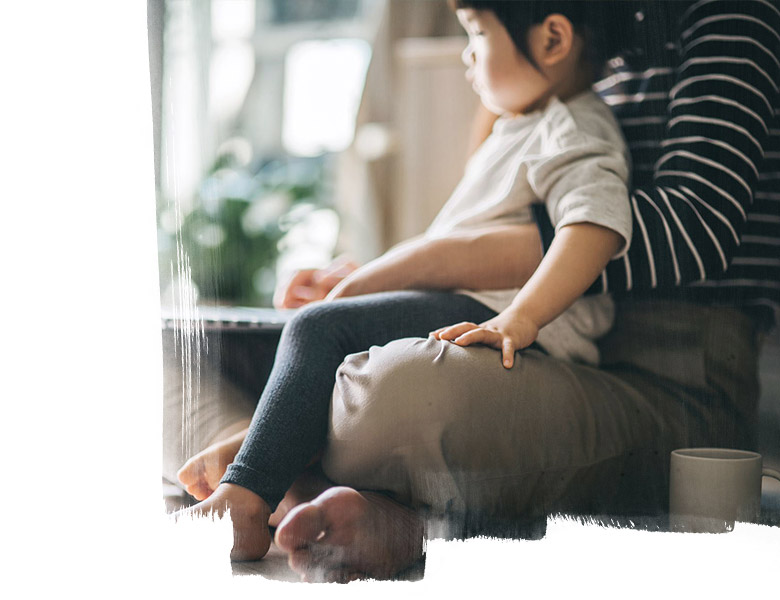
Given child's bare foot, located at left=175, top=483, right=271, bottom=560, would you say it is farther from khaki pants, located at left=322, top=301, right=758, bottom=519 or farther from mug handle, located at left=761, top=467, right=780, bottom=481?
mug handle, located at left=761, top=467, right=780, bottom=481

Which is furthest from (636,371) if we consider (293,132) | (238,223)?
(293,132)

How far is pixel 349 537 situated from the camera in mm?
515

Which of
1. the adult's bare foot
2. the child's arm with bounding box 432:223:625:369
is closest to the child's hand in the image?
the child's arm with bounding box 432:223:625:369

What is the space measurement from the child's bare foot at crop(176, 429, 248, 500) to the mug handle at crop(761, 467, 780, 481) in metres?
0.42

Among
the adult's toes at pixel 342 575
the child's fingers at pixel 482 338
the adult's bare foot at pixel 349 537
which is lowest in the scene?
the adult's toes at pixel 342 575

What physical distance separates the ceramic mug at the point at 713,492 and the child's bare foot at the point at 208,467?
35cm

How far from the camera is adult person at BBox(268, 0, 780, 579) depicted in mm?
513

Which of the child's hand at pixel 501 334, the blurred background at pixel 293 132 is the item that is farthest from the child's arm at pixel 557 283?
the blurred background at pixel 293 132

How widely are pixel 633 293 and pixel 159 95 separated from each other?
0.44 meters

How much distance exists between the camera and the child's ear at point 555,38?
22.7 inches

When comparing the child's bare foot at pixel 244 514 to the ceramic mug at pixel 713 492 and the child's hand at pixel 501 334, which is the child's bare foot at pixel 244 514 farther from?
the ceramic mug at pixel 713 492

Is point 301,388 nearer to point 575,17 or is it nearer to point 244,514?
point 244,514

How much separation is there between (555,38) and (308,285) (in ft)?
1.13

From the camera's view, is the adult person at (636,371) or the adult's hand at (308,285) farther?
the adult's hand at (308,285)
